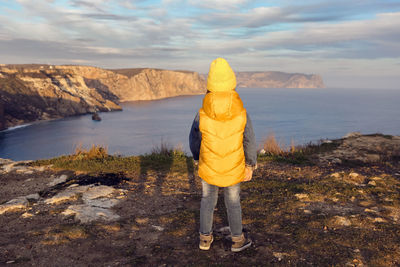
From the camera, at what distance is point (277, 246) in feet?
12.2

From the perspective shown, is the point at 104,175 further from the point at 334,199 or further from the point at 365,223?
the point at 365,223

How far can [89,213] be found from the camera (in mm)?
5039

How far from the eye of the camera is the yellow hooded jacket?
10.6ft

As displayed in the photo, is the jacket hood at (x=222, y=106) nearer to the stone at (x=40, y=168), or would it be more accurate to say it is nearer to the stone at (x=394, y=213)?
the stone at (x=394, y=213)

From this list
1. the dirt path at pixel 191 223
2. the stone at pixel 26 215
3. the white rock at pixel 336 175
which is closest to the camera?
the dirt path at pixel 191 223

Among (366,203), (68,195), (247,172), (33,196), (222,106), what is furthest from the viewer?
(33,196)

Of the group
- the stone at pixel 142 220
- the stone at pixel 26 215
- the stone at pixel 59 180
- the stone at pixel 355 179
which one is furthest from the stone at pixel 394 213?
the stone at pixel 59 180

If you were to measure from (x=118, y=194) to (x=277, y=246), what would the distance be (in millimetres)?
3759

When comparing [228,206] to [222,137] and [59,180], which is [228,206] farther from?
[59,180]

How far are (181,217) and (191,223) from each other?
0.33m

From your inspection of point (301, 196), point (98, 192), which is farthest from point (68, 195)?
point (301, 196)

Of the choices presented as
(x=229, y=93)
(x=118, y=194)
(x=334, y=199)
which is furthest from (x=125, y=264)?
(x=334, y=199)

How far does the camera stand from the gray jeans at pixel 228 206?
3.52 meters

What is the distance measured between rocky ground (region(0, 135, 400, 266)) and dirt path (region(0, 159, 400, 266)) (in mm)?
14
